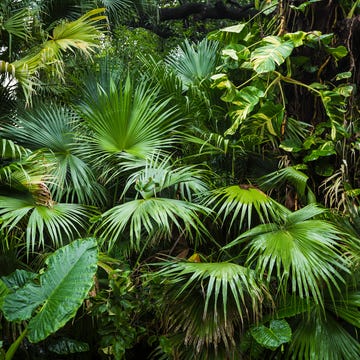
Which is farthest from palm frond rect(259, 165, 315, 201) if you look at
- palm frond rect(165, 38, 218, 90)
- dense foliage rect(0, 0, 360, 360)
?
palm frond rect(165, 38, 218, 90)

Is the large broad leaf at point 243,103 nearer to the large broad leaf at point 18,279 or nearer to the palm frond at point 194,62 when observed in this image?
the palm frond at point 194,62

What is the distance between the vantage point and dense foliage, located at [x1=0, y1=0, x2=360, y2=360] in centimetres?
239

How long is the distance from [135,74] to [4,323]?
2.05 metres

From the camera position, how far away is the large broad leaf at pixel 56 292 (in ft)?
7.11

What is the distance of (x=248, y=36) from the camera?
152 inches

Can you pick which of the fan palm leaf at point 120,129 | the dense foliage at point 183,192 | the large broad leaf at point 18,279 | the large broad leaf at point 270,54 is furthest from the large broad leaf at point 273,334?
the large broad leaf at point 270,54

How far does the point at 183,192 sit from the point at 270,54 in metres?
1.20

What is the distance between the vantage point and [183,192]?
9.73 ft

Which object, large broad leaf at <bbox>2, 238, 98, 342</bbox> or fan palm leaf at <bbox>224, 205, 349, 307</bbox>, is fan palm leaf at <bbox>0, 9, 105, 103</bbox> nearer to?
large broad leaf at <bbox>2, 238, 98, 342</bbox>

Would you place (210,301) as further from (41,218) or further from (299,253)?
(41,218)

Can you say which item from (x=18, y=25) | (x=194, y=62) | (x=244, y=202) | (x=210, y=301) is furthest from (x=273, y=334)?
(x=18, y=25)

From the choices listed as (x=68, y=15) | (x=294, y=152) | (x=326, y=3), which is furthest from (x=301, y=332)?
(x=68, y=15)

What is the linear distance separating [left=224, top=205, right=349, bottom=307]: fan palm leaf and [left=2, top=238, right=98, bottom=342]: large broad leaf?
0.81 m

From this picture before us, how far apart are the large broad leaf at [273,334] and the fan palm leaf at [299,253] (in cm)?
16
